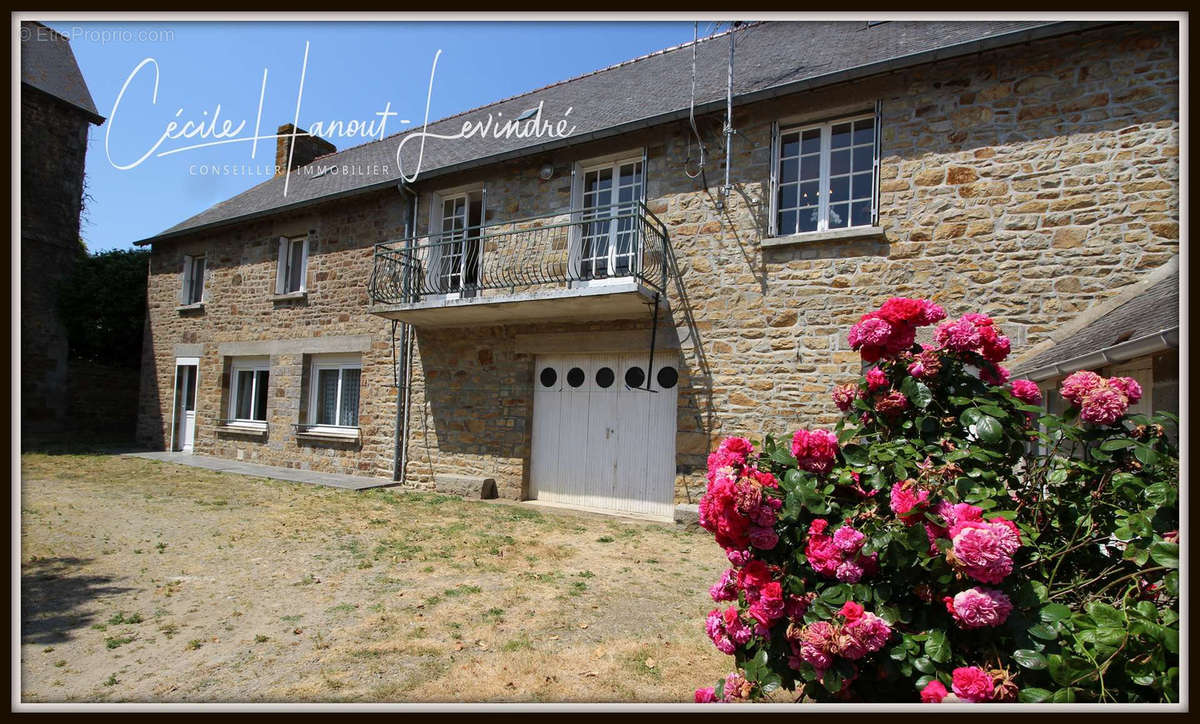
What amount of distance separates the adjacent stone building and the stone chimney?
4.24m

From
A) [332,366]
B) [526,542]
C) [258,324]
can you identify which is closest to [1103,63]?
[526,542]

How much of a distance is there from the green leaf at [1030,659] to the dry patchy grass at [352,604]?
1596mm

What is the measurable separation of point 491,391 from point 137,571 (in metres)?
4.67

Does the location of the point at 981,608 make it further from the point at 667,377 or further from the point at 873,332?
the point at 667,377

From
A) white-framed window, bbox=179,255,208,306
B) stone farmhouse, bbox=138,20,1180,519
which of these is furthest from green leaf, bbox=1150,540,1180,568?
white-framed window, bbox=179,255,208,306

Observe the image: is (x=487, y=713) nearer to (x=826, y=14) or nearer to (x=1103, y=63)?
(x=826, y=14)

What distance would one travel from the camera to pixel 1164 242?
5.08m

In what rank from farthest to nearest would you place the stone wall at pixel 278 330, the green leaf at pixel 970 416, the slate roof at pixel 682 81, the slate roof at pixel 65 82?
the slate roof at pixel 65 82
the stone wall at pixel 278 330
the slate roof at pixel 682 81
the green leaf at pixel 970 416

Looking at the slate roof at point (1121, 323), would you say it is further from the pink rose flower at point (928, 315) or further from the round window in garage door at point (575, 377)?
the round window in garage door at point (575, 377)

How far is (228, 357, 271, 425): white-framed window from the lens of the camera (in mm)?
11930

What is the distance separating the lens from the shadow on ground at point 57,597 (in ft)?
11.2

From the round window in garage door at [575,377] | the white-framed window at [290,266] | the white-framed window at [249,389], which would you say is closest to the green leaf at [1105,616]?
the round window in garage door at [575,377]

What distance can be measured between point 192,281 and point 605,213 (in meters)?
10.5

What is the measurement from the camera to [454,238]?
891 cm
